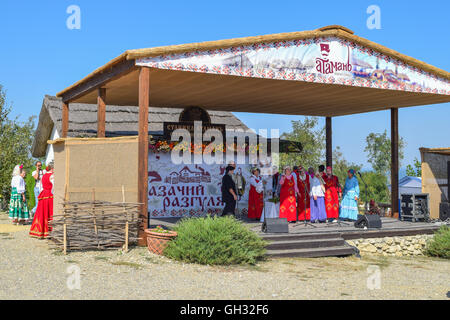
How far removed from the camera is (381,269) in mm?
9867

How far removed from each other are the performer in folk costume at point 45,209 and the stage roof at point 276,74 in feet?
8.33

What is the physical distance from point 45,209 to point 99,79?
3.36 metres

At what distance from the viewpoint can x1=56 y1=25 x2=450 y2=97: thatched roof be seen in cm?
995

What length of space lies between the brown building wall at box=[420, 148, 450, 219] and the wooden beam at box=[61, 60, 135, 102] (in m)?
9.93

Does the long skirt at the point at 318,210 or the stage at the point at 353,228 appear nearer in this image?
the stage at the point at 353,228

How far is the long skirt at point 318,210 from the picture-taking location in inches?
526

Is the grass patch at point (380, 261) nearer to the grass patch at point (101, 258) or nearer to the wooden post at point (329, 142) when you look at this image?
the grass patch at point (101, 258)

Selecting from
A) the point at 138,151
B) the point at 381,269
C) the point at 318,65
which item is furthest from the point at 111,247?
the point at 318,65

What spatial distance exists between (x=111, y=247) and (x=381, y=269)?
533 cm

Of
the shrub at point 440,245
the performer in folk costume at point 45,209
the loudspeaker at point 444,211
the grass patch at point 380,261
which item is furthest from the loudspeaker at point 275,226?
the loudspeaker at point 444,211

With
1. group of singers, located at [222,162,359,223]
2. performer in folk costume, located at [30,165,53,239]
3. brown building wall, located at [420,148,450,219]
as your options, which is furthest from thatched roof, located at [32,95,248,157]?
brown building wall, located at [420,148,450,219]

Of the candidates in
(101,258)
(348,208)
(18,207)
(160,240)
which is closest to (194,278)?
(160,240)

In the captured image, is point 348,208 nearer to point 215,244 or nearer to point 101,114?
point 215,244
